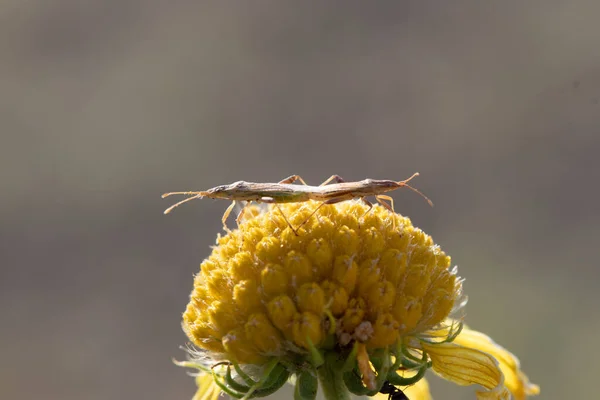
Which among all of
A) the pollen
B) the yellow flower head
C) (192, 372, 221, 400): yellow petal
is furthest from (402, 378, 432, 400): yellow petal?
(192, 372, 221, 400): yellow petal

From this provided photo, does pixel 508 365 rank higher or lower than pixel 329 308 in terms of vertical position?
higher

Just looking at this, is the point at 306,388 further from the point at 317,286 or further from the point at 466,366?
the point at 466,366

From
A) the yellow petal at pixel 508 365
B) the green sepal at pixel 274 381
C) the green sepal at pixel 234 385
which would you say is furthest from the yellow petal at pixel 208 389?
the yellow petal at pixel 508 365

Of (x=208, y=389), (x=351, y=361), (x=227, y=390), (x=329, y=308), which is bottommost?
(x=227, y=390)

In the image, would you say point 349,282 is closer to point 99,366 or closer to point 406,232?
point 406,232

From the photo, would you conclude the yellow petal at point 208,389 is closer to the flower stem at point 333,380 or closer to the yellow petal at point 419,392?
the flower stem at point 333,380

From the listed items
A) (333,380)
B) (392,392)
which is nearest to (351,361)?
(333,380)

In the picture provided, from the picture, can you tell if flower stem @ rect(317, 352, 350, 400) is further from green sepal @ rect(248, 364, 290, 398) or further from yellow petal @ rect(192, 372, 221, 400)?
yellow petal @ rect(192, 372, 221, 400)
